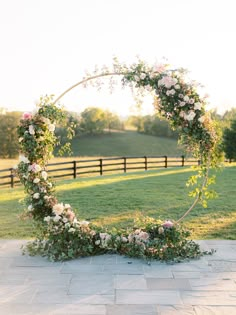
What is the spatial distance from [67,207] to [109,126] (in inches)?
2248

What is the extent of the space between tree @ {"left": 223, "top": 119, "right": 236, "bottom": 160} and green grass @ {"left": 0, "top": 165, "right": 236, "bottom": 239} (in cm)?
1038

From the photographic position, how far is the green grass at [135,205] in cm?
893

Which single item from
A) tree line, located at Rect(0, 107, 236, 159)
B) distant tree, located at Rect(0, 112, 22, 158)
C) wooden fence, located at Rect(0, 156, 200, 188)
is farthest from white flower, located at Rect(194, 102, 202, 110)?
distant tree, located at Rect(0, 112, 22, 158)

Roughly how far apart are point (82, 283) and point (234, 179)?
1340 cm

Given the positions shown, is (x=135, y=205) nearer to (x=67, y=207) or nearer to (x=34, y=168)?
(x=67, y=207)

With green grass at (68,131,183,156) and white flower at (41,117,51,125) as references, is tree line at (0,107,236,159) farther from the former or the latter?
white flower at (41,117,51,125)

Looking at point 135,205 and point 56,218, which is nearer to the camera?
point 56,218

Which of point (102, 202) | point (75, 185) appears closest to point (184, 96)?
point (102, 202)

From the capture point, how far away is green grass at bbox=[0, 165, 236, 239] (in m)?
8.93

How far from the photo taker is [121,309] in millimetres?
4465

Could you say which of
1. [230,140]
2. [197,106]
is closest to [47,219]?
[197,106]

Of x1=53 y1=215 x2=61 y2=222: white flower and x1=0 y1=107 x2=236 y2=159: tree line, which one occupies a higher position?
x1=0 y1=107 x2=236 y2=159: tree line

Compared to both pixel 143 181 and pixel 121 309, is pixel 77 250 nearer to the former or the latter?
pixel 121 309

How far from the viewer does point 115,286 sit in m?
5.17
